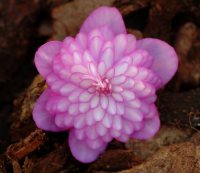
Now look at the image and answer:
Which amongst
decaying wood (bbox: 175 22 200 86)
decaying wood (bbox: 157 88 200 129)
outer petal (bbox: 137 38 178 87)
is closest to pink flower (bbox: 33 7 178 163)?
outer petal (bbox: 137 38 178 87)

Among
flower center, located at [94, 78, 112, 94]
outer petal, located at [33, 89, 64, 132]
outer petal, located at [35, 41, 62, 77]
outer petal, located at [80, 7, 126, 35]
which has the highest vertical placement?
outer petal, located at [80, 7, 126, 35]

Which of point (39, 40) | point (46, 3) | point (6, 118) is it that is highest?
point (46, 3)

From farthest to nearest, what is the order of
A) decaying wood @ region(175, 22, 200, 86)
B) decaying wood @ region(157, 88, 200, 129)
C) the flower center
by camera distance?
1. decaying wood @ region(175, 22, 200, 86)
2. decaying wood @ region(157, 88, 200, 129)
3. the flower center

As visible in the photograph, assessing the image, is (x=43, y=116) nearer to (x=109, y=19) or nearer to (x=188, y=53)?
(x=109, y=19)

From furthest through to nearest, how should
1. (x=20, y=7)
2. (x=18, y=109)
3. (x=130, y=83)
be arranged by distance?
(x=20, y=7) → (x=18, y=109) → (x=130, y=83)

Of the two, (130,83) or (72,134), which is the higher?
(130,83)

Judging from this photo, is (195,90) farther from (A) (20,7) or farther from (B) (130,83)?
(A) (20,7)

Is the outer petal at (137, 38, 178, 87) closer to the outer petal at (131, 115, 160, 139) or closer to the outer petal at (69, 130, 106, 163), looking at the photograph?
the outer petal at (131, 115, 160, 139)

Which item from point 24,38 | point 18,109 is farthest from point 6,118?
point 24,38
